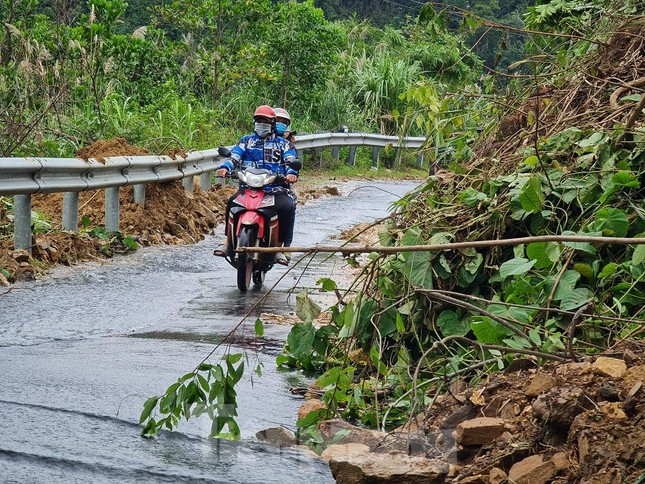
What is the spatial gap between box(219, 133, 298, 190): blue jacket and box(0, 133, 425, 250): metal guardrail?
106 cm

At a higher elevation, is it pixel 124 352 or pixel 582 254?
pixel 582 254

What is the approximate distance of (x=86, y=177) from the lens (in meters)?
12.1

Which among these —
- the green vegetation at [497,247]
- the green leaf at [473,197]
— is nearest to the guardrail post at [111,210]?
the green vegetation at [497,247]

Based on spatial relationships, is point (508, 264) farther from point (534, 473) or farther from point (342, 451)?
point (534, 473)

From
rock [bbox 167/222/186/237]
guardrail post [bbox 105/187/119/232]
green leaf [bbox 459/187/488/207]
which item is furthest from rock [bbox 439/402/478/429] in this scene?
rock [bbox 167/222/186/237]

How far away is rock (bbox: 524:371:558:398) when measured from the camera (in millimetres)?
4992

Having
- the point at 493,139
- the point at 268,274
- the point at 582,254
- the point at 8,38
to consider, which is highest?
the point at 8,38

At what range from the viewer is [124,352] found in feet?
23.8

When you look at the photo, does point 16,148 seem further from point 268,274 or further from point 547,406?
point 547,406

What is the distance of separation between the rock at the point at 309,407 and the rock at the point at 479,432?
111 cm

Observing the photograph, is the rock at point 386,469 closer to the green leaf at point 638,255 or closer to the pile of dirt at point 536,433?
the pile of dirt at point 536,433

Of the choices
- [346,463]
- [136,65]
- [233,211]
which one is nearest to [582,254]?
[346,463]

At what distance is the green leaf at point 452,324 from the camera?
6469 mm

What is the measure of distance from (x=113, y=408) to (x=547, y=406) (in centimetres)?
222
